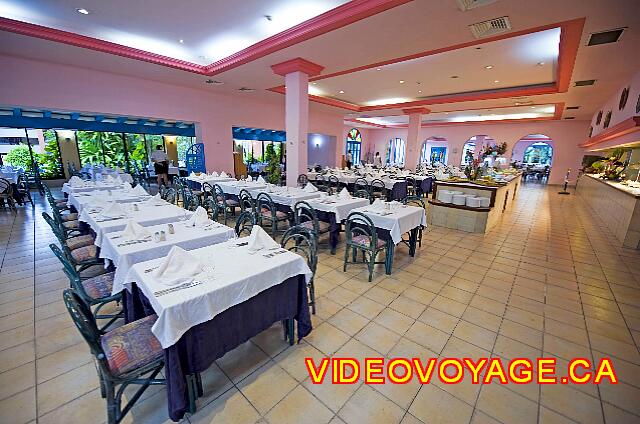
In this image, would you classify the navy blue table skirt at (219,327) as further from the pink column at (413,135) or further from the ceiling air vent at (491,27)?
the pink column at (413,135)

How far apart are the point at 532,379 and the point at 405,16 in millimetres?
4152

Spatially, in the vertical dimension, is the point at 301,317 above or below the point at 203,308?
below

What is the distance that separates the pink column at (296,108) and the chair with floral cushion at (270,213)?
195 cm

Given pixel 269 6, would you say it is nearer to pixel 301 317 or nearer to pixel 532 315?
pixel 301 317

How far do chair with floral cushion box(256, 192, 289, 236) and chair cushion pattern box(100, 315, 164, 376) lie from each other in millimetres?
2524

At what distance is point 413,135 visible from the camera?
444 inches

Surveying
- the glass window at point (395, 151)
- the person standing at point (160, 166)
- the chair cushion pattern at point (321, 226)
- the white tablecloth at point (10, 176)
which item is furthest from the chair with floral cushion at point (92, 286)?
the glass window at point (395, 151)

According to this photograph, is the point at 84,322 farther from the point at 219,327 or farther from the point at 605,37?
the point at 605,37

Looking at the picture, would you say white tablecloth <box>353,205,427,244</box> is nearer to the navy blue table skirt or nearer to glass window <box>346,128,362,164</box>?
the navy blue table skirt

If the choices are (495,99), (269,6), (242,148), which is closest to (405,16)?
(269,6)

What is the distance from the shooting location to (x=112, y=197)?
4.41 metres

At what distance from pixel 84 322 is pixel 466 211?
5722 mm

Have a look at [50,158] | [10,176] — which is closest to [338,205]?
[10,176]

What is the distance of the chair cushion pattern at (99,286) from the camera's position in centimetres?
211
